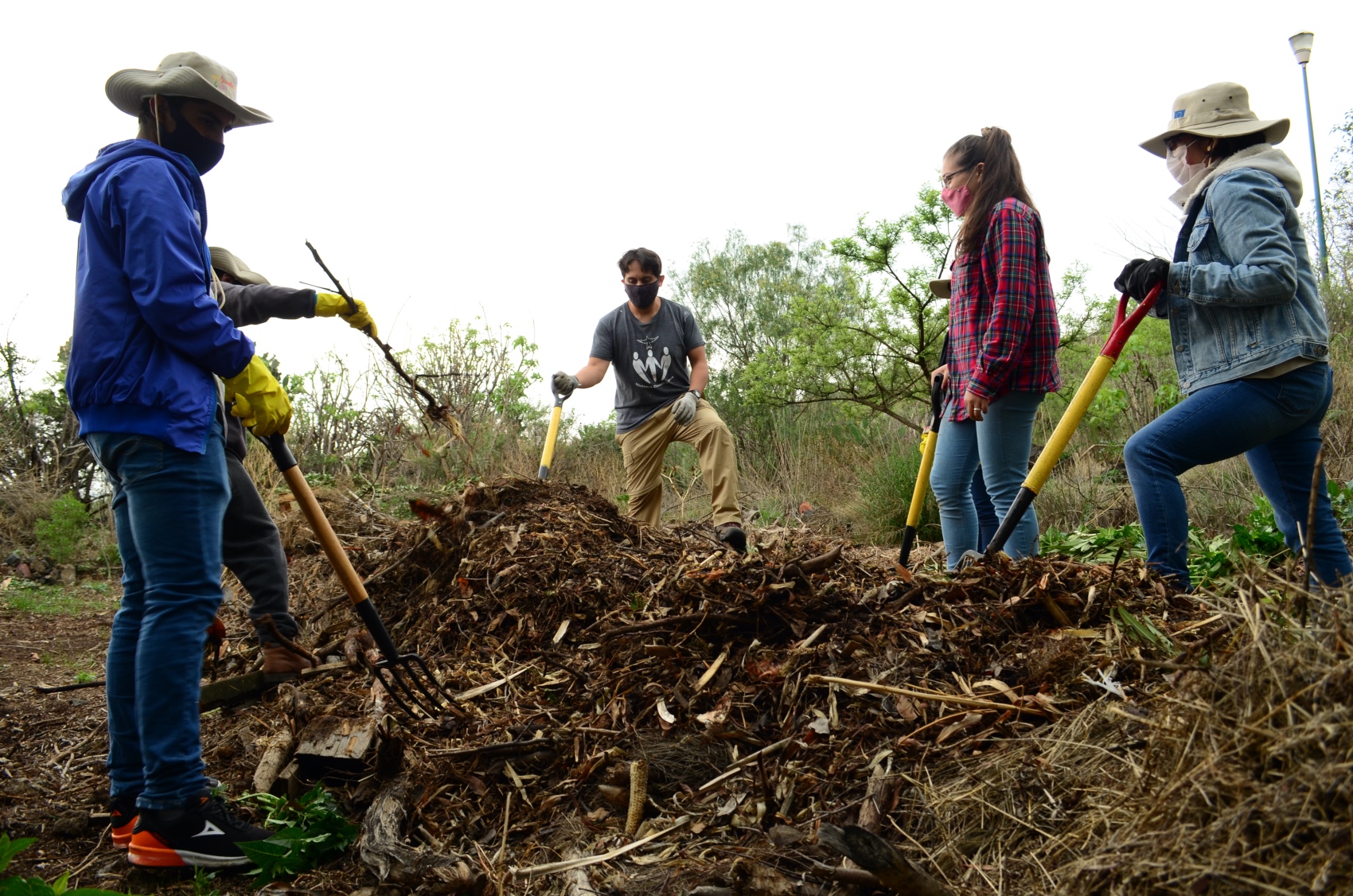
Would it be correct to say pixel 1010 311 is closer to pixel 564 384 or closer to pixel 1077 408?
pixel 1077 408

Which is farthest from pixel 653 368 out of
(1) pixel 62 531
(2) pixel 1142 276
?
(1) pixel 62 531

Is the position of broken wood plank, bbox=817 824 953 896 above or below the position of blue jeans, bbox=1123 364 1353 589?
below

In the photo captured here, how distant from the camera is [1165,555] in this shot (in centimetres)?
278

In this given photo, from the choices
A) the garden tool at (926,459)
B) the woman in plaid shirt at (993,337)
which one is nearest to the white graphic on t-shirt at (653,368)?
the garden tool at (926,459)

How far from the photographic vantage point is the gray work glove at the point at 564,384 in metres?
5.92

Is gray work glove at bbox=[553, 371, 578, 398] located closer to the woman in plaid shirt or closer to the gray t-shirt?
the gray t-shirt

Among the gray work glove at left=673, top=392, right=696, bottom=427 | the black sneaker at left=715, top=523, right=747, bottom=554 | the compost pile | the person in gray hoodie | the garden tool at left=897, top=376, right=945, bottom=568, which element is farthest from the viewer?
the gray work glove at left=673, top=392, right=696, bottom=427

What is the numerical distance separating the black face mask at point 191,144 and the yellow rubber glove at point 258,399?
611mm

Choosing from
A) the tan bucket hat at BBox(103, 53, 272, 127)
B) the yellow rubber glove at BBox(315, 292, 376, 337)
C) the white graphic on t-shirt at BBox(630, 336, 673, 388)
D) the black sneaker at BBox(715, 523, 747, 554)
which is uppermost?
the tan bucket hat at BBox(103, 53, 272, 127)

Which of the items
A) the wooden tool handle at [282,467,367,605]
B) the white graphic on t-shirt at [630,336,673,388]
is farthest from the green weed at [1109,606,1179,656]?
the white graphic on t-shirt at [630,336,673,388]

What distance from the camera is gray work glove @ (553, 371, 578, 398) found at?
5.92 meters

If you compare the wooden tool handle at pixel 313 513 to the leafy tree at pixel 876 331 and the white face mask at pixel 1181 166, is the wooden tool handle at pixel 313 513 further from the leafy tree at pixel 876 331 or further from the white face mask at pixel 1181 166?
the leafy tree at pixel 876 331

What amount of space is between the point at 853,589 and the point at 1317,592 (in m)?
1.57

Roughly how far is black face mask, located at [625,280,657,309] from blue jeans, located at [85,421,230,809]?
12.1ft
